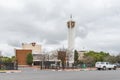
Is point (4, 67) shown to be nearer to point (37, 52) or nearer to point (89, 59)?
point (89, 59)

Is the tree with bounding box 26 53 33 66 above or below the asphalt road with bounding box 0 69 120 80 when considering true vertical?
above

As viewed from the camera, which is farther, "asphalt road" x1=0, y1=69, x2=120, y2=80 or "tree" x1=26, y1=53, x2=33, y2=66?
"tree" x1=26, y1=53, x2=33, y2=66

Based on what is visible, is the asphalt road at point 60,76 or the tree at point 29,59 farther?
the tree at point 29,59

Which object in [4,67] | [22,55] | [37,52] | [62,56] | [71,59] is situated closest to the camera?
[4,67]

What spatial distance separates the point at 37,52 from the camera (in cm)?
13488

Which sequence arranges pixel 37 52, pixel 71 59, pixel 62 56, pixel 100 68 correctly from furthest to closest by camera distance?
pixel 37 52 < pixel 71 59 < pixel 62 56 < pixel 100 68

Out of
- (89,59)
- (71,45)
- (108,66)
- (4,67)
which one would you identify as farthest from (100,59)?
(4,67)

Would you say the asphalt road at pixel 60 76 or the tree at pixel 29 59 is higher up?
the tree at pixel 29 59

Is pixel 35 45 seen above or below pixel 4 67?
above

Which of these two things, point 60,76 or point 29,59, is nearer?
point 60,76

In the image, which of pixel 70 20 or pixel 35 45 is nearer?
pixel 70 20

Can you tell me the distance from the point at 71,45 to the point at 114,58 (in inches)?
743

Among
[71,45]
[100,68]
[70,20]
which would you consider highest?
[70,20]

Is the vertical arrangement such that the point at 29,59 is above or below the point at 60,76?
above
